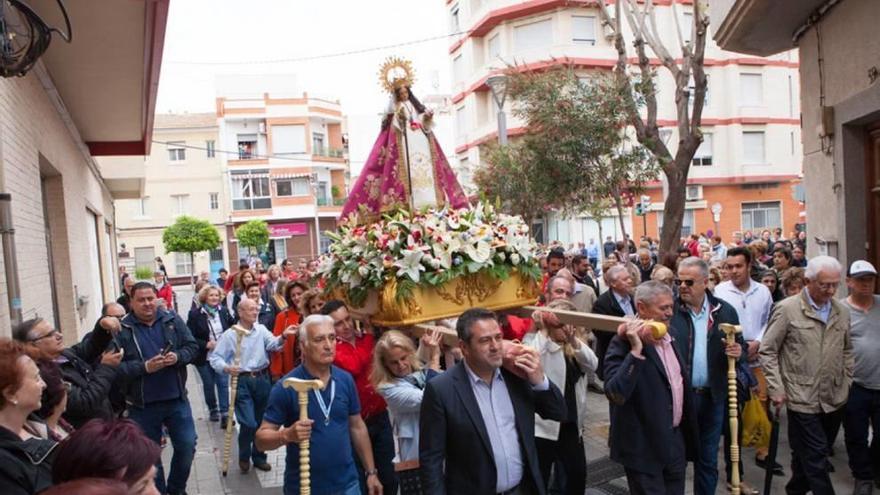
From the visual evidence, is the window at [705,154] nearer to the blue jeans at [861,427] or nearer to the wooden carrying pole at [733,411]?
the blue jeans at [861,427]

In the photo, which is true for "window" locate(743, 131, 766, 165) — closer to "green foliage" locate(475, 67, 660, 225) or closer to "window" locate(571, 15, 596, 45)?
"window" locate(571, 15, 596, 45)

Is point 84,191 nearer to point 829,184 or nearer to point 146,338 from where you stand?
point 146,338

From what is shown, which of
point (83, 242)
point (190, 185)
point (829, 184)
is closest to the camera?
point (829, 184)

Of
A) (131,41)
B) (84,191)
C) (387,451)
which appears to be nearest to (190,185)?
(84,191)

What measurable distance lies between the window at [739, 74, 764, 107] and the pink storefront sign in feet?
86.1

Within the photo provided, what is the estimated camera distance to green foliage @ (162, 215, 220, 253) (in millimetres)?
35406

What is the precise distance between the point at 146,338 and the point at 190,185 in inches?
1581

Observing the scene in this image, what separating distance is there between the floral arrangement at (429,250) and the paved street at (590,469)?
Result: 214 centimetres

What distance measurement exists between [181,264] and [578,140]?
36328 mm

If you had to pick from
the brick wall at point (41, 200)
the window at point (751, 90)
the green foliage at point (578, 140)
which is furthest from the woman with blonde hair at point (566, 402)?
the window at point (751, 90)

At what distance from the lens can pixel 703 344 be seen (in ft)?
16.5

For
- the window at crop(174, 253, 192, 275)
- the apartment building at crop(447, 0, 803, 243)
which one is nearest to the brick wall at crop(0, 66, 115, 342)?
the apartment building at crop(447, 0, 803, 243)

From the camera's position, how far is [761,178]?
33.2 metres

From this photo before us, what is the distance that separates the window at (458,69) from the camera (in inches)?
1377
